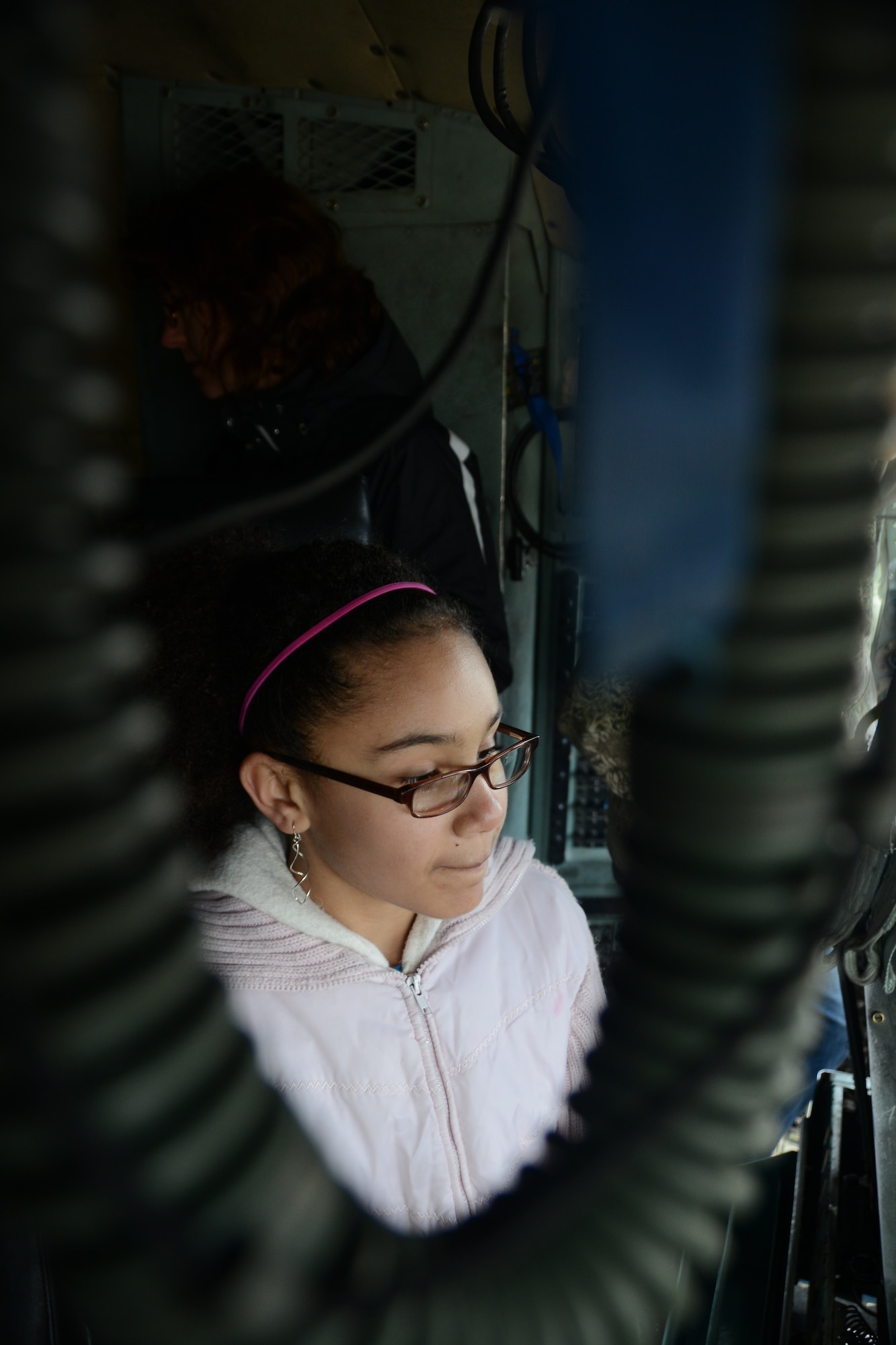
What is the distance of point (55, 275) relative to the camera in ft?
0.82

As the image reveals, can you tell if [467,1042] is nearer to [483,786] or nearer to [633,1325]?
[483,786]

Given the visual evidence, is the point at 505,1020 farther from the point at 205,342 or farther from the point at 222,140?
the point at 222,140

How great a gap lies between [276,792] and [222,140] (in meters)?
2.09

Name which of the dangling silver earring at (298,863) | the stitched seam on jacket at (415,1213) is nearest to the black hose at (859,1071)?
the stitched seam on jacket at (415,1213)

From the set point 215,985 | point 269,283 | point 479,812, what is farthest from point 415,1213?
point 269,283

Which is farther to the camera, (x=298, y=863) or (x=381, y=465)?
(x=381, y=465)

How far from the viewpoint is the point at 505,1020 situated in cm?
144

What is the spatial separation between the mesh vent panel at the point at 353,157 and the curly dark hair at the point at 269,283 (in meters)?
0.51

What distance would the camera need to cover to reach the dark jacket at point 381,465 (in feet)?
6.82

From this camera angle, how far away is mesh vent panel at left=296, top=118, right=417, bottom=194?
103 inches

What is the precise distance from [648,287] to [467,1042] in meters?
1.26

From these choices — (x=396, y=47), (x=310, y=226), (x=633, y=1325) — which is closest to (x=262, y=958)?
(x=633, y=1325)

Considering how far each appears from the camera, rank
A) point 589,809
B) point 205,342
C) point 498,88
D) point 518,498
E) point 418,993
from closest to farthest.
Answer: point 498,88
point 418,993
point 205,342
point 518,498
point 589,809

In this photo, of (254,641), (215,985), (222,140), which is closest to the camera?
(215,985)
